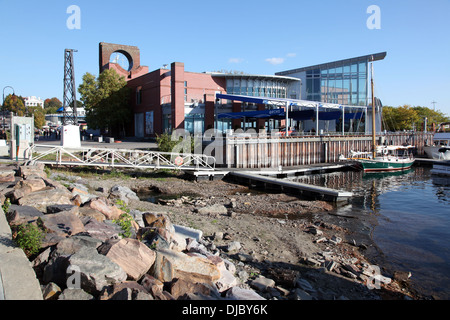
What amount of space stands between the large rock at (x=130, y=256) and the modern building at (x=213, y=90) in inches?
1257

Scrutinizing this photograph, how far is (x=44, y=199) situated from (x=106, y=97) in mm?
40035

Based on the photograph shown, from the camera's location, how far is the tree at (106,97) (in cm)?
4581

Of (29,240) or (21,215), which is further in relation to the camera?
(21,215)

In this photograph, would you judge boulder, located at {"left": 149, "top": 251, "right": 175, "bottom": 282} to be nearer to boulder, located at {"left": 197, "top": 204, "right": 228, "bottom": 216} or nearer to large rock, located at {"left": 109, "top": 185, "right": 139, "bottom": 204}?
boulder, located at {"left": 197, "top": 204, "right": 228, "bottom": 216}

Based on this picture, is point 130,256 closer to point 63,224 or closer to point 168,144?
point 63,224

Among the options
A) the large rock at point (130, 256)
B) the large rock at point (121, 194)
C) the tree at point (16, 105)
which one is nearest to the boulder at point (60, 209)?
the large rock at point (130, 256)

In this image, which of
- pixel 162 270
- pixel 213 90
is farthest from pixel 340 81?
pixel 162 270

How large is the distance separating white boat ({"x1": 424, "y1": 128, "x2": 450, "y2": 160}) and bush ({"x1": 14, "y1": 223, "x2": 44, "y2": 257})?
46.9 m

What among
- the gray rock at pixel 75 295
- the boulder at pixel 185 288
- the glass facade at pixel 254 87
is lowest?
the boulder at pixel 185 288

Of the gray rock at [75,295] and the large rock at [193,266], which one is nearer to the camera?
the gray rock at [75,295]

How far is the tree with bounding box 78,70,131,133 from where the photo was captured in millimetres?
45812

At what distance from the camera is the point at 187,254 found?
7.15 meters

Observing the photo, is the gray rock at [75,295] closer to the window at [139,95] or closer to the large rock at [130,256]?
the large rock at [130,256]
